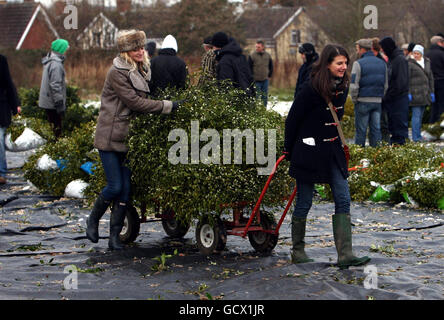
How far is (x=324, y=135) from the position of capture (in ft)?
19.1

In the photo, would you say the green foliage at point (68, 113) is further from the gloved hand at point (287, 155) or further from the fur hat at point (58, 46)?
the gloved hand at point (287, 155)

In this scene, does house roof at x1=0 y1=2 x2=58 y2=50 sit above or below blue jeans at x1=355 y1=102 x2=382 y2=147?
above

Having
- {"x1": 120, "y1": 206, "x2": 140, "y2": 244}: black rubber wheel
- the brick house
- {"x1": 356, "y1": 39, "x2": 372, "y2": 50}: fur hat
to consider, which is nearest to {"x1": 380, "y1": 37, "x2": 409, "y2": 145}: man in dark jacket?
{"x1": 356, "y1": 39, "x2": 372, "y2": 50}: fur hat

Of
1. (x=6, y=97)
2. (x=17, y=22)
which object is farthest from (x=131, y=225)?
(x=17, y=22)

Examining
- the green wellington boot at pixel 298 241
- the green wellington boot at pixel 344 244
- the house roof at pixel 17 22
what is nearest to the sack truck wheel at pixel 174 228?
the green wellington boot at pixel 298 241

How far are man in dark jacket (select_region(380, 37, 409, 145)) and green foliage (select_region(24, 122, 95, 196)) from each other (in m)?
5.44

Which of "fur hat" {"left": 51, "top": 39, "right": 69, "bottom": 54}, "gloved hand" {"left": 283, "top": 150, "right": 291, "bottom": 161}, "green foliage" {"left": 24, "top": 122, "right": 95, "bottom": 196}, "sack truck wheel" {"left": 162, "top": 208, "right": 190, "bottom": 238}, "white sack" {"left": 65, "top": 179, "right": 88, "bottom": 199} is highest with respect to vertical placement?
"fur hat" {"left": 51, "top": 39, "right": 69, "bottom": 54}

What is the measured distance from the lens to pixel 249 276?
5504 mm

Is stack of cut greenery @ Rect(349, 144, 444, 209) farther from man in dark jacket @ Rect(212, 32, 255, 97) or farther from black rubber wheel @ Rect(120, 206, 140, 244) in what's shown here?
black rubber wheel @ Rect(120, 206, 140, 244)

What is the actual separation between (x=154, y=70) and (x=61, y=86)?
165 inches

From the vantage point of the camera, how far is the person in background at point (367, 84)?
38.7 feet

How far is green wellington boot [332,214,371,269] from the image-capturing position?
5723 mm

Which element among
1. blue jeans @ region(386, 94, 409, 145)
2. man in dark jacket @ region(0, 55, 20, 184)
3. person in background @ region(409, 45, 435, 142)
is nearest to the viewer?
man in dark jacket @ region(0, 55, 20, 184)

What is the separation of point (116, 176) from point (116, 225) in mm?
522
